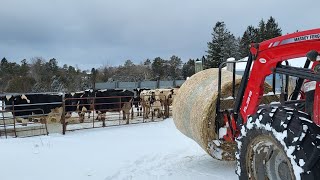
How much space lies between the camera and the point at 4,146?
9.27 metres

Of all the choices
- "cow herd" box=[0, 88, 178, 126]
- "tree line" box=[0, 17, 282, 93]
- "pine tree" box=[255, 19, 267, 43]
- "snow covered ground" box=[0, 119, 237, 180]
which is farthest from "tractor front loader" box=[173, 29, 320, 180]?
"pine tree" box=[255, 19, 267, 43]

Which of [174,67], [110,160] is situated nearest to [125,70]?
[174,67]

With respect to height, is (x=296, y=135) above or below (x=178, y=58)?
below

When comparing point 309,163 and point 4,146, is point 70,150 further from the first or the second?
point 309,163

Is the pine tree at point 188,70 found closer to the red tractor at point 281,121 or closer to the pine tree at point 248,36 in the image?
the pine tree at point 248,36

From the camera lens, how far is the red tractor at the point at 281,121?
316 cm

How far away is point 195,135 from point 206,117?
20.5 inches

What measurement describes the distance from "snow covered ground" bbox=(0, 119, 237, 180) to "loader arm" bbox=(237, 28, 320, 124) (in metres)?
1.57

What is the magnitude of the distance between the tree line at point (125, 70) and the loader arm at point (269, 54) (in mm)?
38102

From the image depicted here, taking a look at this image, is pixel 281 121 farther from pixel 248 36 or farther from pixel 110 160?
pixel 248 36

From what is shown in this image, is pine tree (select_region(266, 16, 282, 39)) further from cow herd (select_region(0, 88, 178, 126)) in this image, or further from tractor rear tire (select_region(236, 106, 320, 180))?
tractor rear tire (select_region(236, 106, 320, 180))

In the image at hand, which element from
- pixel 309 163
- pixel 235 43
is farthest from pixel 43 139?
pixel 235 43

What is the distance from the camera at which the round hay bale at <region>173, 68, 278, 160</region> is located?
20.2 feet

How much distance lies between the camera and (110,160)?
750cm
